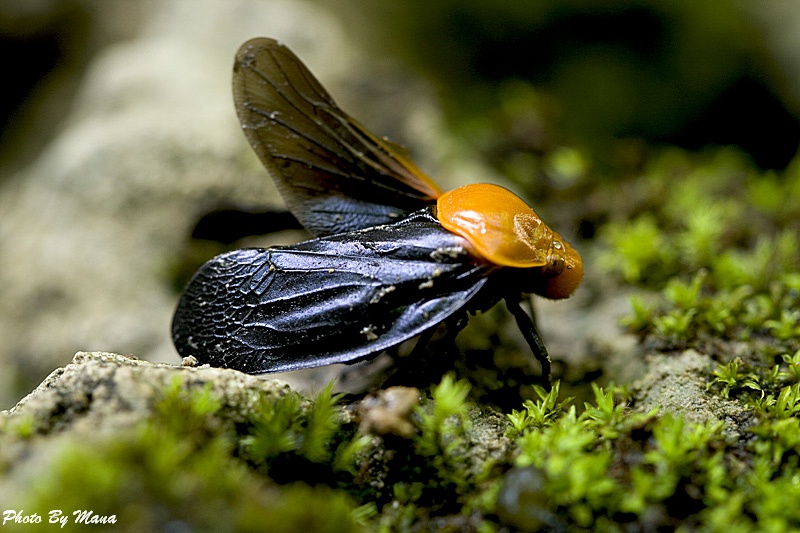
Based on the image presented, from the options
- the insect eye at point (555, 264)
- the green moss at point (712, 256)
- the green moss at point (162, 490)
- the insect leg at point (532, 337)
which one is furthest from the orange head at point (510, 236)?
the green moss at point (162, 490)

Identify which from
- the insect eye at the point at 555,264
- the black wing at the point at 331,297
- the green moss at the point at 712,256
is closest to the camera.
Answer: the black wing at the point at 331,297

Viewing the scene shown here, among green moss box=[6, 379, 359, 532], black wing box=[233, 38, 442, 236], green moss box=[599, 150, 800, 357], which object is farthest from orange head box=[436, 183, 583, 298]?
green moss box=[6, 379, 359, 532]

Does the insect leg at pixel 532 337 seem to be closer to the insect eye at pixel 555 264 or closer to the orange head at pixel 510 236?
the orange head at pixel 510 236

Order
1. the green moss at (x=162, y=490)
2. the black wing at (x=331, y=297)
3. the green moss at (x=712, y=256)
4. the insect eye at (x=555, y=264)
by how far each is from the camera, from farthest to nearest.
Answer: the green moss at (x=712, y=256) → the insect eye at (x=555, y=264) → the black wing at (x=331, y=297) → the green moss at (x=162, y=490)

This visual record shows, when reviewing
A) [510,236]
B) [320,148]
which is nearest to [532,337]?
[510,236]

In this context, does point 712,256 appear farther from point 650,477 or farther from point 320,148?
point 320,148

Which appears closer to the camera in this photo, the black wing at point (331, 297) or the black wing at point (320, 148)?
the black wing at point (331, 297)

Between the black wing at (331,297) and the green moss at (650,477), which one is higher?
the black wing at (331,297)

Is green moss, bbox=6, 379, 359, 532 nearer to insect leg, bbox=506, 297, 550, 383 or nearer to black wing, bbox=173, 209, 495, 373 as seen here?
black wing, bbox=173, 209, 495, 373
